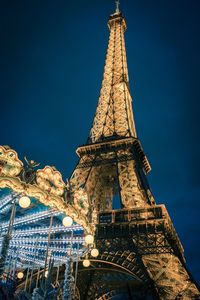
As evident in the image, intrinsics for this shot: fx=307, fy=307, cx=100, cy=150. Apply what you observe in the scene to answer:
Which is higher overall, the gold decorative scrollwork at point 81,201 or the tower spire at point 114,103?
the tower spire at point 114,103

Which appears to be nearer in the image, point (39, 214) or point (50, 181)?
point (50, 181)

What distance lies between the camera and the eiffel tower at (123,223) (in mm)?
15153

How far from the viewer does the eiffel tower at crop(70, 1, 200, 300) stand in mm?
15153

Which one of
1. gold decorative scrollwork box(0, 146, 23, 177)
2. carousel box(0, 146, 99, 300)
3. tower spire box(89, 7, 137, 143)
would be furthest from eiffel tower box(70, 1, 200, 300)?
gold decorative scrollwork box(0, 146, 23, 177)

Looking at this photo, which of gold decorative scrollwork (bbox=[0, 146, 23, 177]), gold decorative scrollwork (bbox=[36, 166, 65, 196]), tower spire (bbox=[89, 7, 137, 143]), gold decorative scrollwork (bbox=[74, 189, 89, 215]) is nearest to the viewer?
gold decorative scrollwork (bbox=[0, 146, 23, 177])

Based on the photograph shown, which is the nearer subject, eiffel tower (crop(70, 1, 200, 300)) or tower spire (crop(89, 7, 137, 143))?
Result: eiffel tower (crop(70, 1, 200, 300))

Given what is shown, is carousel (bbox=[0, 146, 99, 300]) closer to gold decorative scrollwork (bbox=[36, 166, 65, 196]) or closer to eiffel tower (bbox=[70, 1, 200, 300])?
gold decorative scrollwork (bbox=[36, 166, 65, 196])

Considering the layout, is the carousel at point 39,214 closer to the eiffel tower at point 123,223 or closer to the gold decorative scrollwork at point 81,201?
the gold decorative scrollwork at point 81,201

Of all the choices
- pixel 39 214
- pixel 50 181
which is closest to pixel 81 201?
pixel 39 214

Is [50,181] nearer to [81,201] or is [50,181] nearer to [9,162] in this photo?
[9,162]

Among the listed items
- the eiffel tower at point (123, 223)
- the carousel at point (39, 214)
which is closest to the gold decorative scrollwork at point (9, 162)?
the carousel at point (39, 214)

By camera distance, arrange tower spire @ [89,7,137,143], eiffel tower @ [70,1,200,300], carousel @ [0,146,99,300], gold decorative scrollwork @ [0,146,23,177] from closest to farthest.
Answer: gold decorative scrollwork @ [0,146,23,177] → carousel @ [0,146,99,300] → eiffel tower @ [70,1,200,300] → tower spire @ [89,7,137,143]

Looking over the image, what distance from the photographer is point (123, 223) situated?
1800cm

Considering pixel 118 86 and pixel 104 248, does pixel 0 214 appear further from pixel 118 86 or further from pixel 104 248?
pixel 118 86
